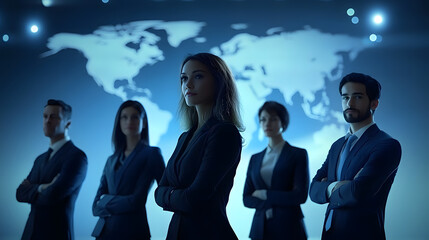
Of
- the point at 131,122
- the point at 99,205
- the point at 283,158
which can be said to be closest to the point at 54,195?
the point at 99,205

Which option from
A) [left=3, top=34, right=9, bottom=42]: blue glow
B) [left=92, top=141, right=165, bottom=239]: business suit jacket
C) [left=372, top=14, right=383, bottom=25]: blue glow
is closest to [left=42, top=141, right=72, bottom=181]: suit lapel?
[left=92, top=141, right=165, bottom=239]: business suit jacket

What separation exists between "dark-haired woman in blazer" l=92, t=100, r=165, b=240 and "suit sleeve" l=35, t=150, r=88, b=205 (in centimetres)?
21

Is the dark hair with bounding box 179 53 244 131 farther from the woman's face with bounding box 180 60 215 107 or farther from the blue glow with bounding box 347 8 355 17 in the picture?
the blue glow with bounding box 347 8 355 17

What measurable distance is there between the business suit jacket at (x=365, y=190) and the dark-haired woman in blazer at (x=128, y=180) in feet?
4.58

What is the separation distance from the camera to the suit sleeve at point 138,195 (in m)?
3.39

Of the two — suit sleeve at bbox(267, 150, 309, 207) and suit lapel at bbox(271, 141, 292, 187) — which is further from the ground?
suit lapel at bbox(271, 141, 292, 187)

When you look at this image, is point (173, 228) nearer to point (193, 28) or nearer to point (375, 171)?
point (375, 171)

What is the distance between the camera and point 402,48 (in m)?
6.17

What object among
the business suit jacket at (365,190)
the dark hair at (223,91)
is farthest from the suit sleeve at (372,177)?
the dark hair at (223,91)

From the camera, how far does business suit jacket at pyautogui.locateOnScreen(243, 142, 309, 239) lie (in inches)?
147

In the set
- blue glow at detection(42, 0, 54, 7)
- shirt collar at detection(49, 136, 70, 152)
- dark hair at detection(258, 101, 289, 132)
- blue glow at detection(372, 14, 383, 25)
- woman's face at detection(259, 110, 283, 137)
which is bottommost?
shirt collar at detection(49, 136, 70, 152)

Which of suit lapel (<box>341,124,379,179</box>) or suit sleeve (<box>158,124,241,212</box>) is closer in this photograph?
suit sleeve (<box>158,124,241,212</box>)

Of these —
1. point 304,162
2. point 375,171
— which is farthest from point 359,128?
point 304,162

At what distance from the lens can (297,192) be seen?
3.75 meters
